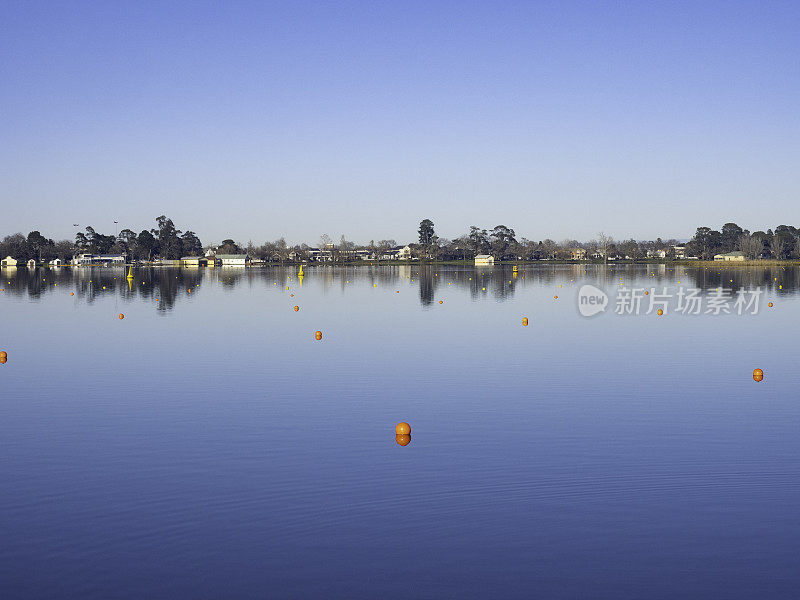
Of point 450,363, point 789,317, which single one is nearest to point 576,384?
point 450,363

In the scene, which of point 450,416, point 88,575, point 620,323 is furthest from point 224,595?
point 620,323

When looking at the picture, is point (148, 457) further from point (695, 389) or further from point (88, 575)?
point (695, 389)

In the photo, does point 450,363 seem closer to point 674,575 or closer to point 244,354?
point 244,354

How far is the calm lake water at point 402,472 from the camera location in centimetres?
1091

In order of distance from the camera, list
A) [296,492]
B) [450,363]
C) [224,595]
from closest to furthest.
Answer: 1. [224,595]
2. [296,492]
3. [450,363]

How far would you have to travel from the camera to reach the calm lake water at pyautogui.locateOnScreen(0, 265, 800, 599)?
430 inches

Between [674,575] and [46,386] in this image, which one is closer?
[674,575]

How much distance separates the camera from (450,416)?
68.9 ft

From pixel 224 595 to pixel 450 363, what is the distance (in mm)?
20684

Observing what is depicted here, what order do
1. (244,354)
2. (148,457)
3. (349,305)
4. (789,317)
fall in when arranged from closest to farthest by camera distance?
1. (148,457)
2. (244,354)
3. (789,317)
4. (349,305)

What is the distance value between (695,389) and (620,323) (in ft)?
69.3

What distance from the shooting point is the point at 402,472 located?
1563cm

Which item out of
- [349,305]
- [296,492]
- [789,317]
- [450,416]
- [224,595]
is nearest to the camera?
[224,595]

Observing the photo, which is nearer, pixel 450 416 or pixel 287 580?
pixel 287 580
